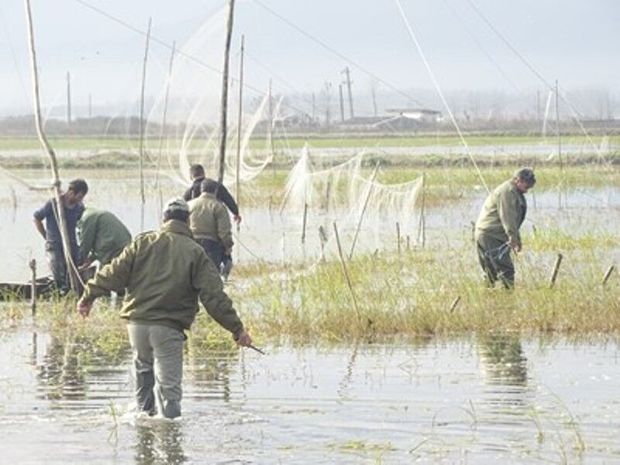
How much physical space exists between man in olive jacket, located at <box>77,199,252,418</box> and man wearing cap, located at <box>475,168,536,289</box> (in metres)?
6.10

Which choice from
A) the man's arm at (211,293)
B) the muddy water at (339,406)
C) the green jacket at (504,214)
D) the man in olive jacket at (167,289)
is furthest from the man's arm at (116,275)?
the green jacket at (504,214)

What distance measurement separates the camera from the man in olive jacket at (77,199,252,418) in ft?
30.8

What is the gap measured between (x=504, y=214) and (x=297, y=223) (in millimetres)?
15579

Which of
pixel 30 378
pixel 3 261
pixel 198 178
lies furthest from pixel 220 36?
pixel 30 378

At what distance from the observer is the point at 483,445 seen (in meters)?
8.93

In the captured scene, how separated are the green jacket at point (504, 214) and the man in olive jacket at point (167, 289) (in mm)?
6229

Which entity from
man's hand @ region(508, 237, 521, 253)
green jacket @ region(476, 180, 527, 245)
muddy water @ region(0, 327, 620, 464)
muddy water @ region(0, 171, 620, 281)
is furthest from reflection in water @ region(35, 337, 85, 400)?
muddy water @ region(0, 171, 620, 281)

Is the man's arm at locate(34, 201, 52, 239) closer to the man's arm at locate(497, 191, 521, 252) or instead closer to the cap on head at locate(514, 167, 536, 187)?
the man's arm at locate(497, 191, 521, 252)

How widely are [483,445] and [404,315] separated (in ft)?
15.8

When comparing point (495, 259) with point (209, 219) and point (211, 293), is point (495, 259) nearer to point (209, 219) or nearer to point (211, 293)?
point (209, 219)

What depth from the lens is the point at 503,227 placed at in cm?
1560

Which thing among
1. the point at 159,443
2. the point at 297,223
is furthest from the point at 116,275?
the point at 297,223

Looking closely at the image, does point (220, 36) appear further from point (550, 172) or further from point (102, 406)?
point (550, 172)

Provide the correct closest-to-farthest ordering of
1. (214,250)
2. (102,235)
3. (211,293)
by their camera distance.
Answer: (211,293), (102,235), (214,250)
